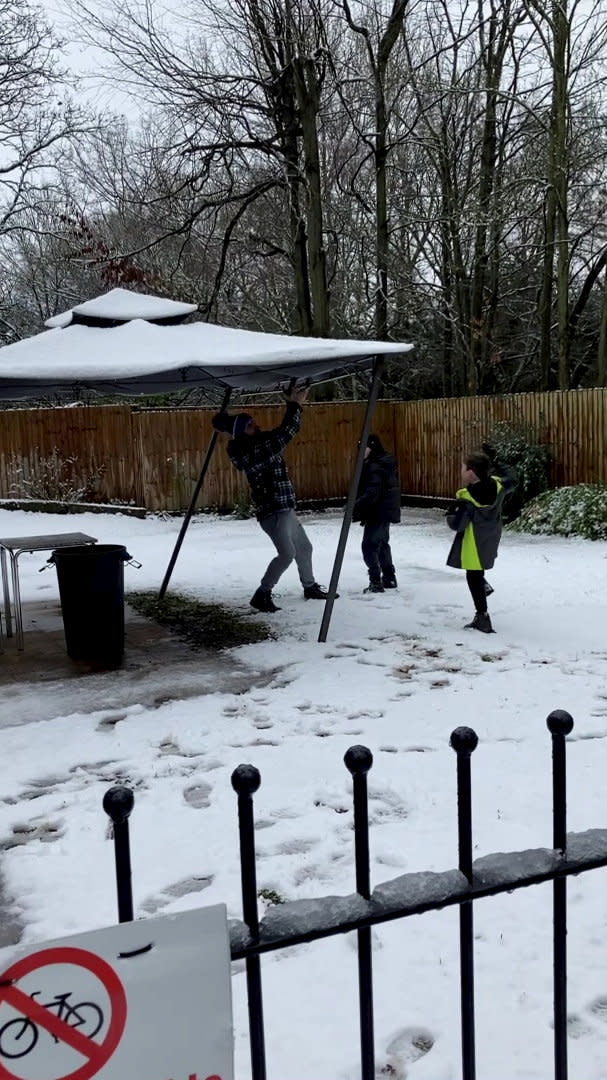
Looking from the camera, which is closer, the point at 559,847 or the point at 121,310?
the point at 559,847

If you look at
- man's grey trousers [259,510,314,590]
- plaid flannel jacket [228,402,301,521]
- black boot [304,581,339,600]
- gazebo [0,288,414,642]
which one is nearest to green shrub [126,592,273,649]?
man's grey trousers [259,510,314,590]

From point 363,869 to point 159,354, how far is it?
5827 millimetres

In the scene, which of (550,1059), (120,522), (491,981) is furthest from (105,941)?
(120,522)

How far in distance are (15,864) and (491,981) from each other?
1.96 metres

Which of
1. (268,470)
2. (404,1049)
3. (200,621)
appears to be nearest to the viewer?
(404,1049)

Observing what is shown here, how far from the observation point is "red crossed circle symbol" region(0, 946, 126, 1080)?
1269 millimetres

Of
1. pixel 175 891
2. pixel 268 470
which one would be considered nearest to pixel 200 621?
pixel 268 470

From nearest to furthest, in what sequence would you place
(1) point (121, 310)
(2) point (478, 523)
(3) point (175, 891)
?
(3) point (175, 891) → (2) point (478, 523) → (1) point (121, 310)

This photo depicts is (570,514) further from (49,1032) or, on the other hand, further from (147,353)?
(49,1032)

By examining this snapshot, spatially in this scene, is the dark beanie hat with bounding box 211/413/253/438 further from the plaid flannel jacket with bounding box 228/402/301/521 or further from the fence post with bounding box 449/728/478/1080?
the fence post with bounding box 449/728/478/1080

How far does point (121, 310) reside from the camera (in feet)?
26.9

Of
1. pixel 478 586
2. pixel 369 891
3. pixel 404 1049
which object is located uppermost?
pixel 369 891

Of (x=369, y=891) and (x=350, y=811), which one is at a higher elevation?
(x=369, y=891)

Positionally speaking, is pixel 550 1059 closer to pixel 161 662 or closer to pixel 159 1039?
pixel 159 1039
